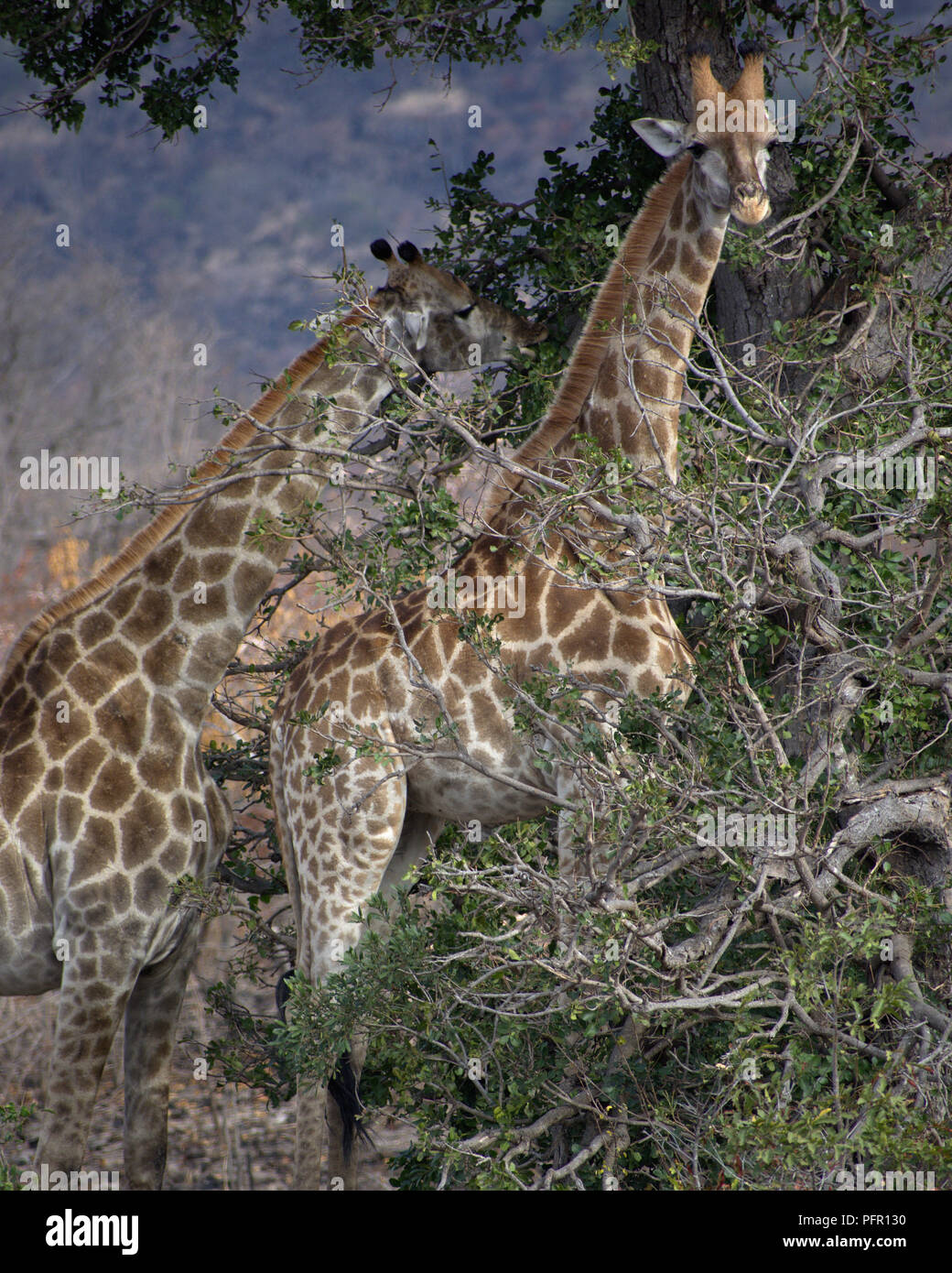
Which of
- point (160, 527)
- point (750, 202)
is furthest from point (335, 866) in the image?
point (750, 202)

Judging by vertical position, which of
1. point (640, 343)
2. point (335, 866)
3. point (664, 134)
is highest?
point (664, 134)

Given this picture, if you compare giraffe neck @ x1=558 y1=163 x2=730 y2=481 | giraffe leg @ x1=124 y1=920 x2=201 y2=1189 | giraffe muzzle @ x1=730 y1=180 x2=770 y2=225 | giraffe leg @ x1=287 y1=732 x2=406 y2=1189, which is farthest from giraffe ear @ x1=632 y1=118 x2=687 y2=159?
giraffe leg @ x1=124 y1=920 x2=201 y2=1189

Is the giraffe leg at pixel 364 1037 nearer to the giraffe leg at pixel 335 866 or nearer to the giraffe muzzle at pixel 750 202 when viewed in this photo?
the giraffe leg at pixel 335 866

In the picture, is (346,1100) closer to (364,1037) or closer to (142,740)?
(364,1037)

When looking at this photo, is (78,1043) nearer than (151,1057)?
Yes

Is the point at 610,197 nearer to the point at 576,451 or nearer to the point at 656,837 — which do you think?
the point at 576,451

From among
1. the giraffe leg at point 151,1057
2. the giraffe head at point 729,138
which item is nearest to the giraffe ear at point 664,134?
the giraffe head at point 729,138

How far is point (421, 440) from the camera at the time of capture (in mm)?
4895

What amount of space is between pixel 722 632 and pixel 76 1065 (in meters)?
2.52

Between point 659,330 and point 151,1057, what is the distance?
318cm

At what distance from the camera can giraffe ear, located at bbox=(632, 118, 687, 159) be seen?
439cm

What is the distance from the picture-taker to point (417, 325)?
193 inches

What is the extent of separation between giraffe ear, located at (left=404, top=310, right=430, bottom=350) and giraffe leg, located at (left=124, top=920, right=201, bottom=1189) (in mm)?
2343

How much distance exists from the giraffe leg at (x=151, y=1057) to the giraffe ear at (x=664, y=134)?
126 inches
